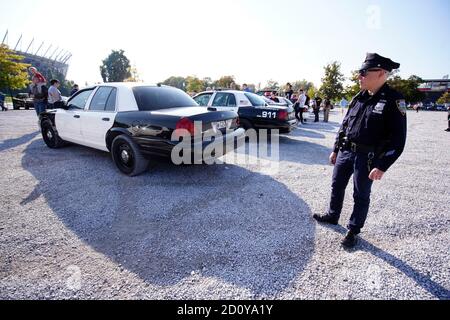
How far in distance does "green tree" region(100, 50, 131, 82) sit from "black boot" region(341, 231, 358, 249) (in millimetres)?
75928

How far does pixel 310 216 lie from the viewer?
9.68ft

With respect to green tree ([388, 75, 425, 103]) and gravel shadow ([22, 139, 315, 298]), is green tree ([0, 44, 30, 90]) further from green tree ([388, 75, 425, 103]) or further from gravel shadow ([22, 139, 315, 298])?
green tree ([388, 75, 425, 103])

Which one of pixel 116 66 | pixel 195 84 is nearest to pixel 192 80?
pixel 195 84

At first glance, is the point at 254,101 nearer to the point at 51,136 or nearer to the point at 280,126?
the point at 280,126

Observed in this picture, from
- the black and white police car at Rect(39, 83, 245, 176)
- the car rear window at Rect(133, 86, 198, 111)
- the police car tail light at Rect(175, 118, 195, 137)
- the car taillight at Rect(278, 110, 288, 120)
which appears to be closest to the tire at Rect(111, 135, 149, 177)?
the black and white police car at Rect(39, 83, 245, 176)

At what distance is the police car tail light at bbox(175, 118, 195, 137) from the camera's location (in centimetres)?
339

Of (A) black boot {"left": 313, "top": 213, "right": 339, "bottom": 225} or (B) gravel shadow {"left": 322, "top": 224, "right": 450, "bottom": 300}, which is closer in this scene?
(B) gravel shadow {"left": 322, "top": 224, "right": 450, "bottom": 300}

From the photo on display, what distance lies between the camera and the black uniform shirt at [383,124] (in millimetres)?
1990

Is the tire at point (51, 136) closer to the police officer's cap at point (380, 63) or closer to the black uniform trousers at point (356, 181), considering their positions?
the black uniform trousers at point (356, 181)

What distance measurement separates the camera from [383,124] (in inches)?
81.6

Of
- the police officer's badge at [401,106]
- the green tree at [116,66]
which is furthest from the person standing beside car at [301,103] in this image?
the green tree at [116,66]
